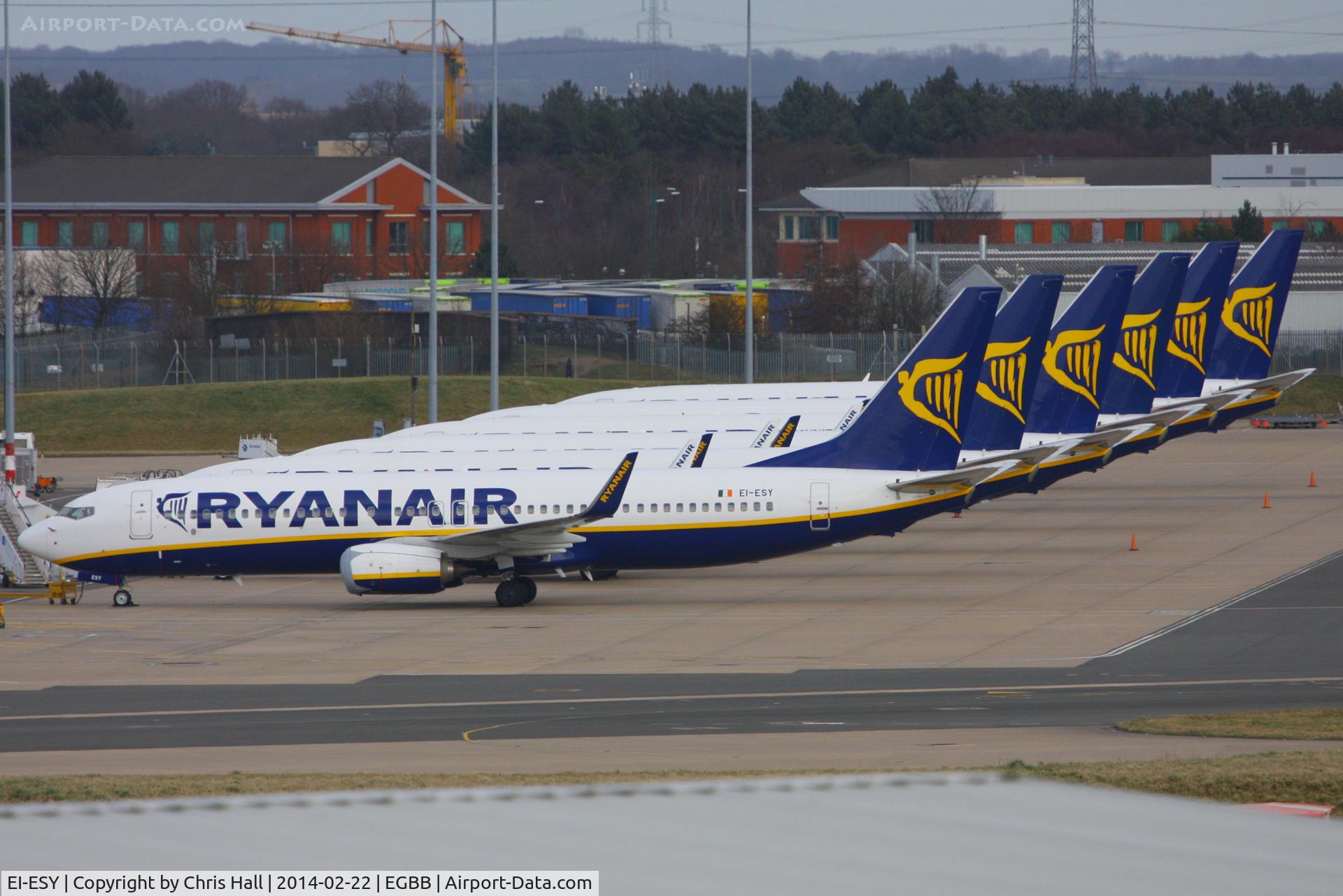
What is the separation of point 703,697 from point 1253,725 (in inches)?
355

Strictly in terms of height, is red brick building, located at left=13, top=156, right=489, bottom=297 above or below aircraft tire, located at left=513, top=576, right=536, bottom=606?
above

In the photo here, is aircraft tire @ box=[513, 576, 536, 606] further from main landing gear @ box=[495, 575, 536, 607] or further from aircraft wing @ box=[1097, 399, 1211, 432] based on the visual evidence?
aircraft wing @ box=[1097, 399, 1211, 432]

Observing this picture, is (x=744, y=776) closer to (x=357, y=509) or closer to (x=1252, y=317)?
(x=357, y=509)

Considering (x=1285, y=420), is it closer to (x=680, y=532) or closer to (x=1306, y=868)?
(x=680, y=532)

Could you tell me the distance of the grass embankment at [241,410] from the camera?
86750 millimetres

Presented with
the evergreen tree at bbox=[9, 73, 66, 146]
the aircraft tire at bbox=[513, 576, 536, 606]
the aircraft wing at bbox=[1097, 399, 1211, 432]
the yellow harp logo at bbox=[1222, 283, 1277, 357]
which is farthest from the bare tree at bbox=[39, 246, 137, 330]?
Answer: the aircraft tire at bbox=[513, 576, 536, 606]

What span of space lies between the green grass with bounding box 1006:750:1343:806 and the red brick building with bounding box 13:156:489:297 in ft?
365

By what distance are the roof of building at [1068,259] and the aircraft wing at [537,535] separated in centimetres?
6227

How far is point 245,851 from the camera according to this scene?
927 cm

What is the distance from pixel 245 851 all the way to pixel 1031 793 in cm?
474

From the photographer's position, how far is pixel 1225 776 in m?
18.9

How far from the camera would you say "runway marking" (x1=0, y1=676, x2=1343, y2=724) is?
2816cm

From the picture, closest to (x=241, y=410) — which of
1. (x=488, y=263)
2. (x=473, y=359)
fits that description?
(x=473, y=359)

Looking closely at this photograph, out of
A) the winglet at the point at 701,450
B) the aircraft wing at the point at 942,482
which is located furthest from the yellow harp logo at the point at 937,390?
the winglet at the point at 701,450
